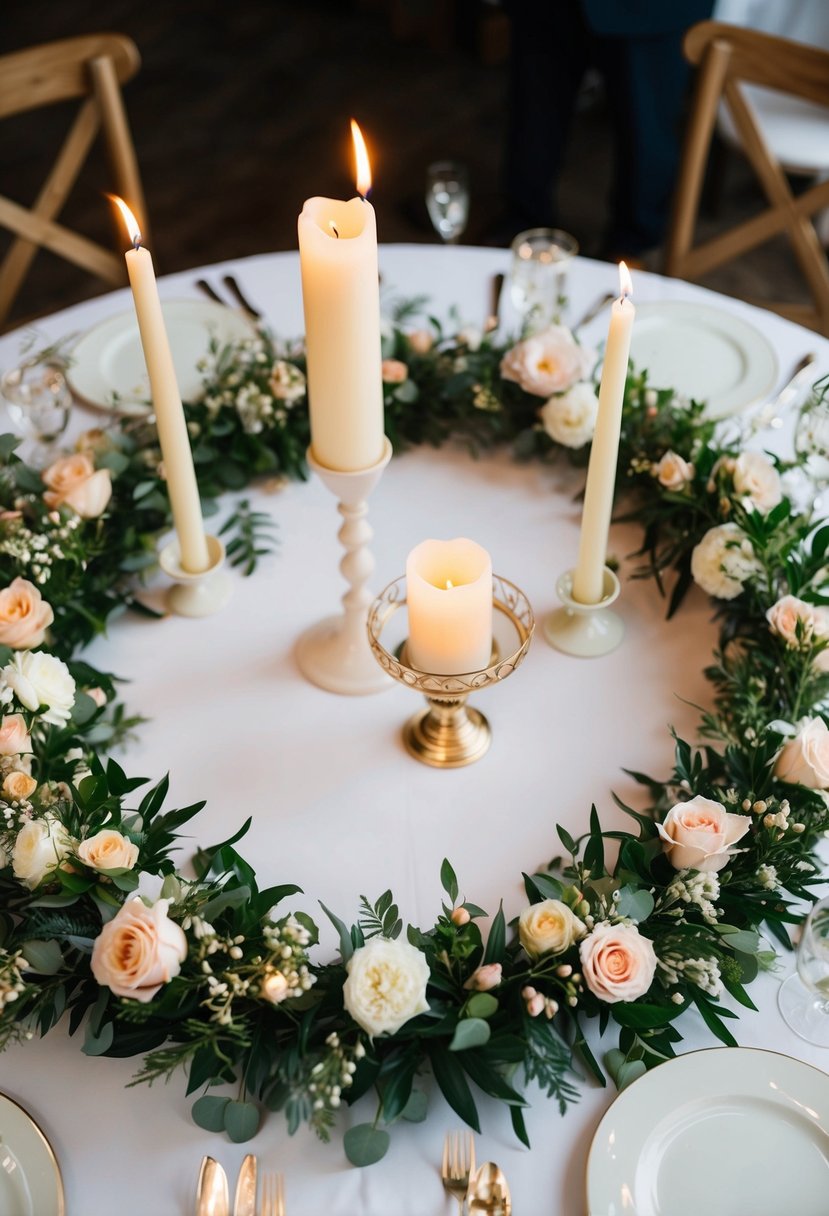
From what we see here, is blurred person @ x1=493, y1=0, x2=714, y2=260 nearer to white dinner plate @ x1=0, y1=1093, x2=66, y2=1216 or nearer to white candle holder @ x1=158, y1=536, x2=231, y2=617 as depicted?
white candle holder @ x1=158, y1=536, x2=231, y2=617

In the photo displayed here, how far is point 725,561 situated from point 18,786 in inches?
31.2

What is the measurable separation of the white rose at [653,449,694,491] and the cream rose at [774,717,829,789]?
0.39 metres

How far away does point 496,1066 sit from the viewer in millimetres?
926

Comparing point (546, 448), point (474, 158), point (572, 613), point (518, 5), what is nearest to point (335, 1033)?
point (572, 613)

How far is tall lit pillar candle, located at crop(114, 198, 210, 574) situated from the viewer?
111cm

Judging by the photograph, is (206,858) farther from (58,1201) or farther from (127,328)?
(127,328)

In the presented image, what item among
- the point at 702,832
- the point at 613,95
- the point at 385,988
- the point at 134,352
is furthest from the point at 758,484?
the point at 613,95

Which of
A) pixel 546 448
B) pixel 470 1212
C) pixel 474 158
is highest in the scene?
pixel 546 448

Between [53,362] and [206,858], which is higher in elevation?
[53,362]

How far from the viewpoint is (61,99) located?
210cm

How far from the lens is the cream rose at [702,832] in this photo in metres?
0.99

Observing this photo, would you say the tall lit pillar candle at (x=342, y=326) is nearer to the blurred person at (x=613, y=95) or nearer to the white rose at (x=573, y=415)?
the white rose at (x=573, y=415)

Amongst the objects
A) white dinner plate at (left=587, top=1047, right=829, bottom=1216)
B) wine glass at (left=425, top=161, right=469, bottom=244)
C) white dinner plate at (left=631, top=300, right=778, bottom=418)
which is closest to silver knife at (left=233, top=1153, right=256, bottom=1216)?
white dinner plate at (left=587, top=1047, right=829, bottom=1216)

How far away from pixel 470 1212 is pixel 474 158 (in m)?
3.72
